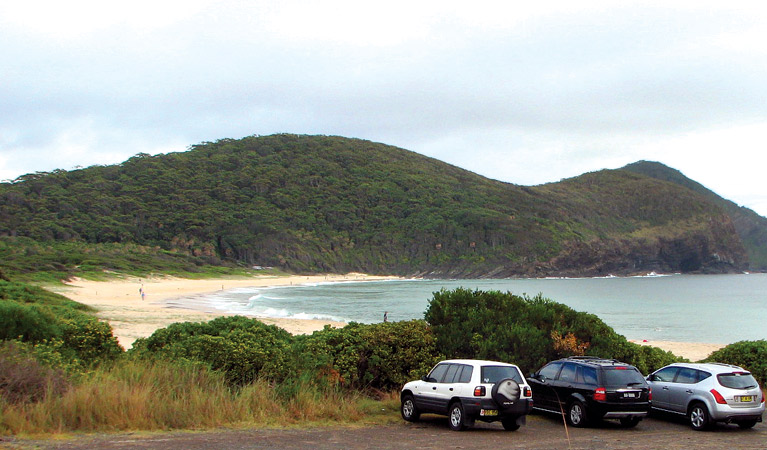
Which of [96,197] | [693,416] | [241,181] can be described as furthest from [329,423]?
[241,181]

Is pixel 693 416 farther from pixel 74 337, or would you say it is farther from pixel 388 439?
pixel 74 337

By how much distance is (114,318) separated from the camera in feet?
114

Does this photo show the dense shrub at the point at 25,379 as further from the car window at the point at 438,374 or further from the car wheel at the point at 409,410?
the car window at the point at 438,374

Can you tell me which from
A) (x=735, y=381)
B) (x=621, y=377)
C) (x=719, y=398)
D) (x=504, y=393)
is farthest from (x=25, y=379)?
(x=735, y=381)

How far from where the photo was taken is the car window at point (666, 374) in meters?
12.9

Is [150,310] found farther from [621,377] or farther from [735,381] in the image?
[735,381]

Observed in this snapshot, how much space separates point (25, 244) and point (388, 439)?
107 m

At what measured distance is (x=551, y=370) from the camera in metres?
12.4

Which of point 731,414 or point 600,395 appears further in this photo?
point 731,414

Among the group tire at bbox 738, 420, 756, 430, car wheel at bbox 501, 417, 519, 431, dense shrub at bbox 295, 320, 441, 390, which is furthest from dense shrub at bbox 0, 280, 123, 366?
tire at bbox 738, 420, 756, 430

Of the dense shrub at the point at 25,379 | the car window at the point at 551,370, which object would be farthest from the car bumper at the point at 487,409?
the dense shrub at the point at 25,379

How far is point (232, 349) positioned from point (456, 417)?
149 inches

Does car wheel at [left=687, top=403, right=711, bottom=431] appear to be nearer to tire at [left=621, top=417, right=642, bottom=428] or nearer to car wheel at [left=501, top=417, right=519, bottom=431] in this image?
tire at [left=621, top=417, right=642, bottom=428]

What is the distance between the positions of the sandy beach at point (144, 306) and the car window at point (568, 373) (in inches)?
619
